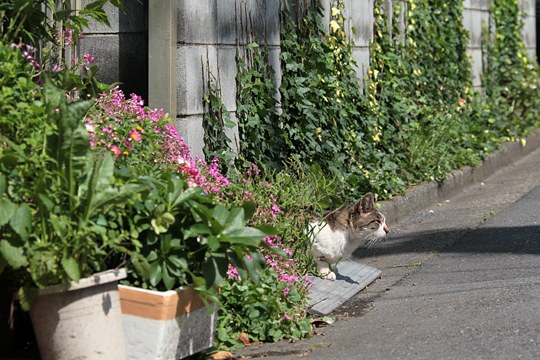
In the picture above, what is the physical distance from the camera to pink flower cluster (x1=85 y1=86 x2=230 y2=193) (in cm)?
567

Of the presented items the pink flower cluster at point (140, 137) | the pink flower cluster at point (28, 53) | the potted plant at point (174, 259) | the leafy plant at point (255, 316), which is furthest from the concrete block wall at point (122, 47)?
the potted plant at point (174, 259)

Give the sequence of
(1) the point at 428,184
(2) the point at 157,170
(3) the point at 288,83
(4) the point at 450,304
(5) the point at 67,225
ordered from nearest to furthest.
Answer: (5) the point at 67,225, (2) the point at 157,170, (4) the point at 450,304, (3) the point at 288,83, (1) the point at 428,184

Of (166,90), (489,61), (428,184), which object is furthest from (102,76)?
(489,61)

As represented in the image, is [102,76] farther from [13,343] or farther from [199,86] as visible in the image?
[13,343]

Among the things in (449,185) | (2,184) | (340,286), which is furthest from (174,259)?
(449,185)

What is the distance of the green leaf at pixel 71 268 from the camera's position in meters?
4.46

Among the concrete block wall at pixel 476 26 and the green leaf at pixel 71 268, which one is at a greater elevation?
the concrete block wall at pixel 476 26

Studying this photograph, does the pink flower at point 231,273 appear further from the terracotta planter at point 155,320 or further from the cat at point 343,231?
the cat at point 343,231

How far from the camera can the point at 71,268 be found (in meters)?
4.46

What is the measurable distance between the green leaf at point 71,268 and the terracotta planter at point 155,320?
52 centimetres

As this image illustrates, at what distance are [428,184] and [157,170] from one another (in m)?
5.34

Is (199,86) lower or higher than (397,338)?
higher

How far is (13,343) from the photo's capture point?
5.16 metres

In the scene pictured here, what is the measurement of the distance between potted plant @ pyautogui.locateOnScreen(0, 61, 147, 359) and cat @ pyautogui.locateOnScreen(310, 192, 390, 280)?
8.55 ft
